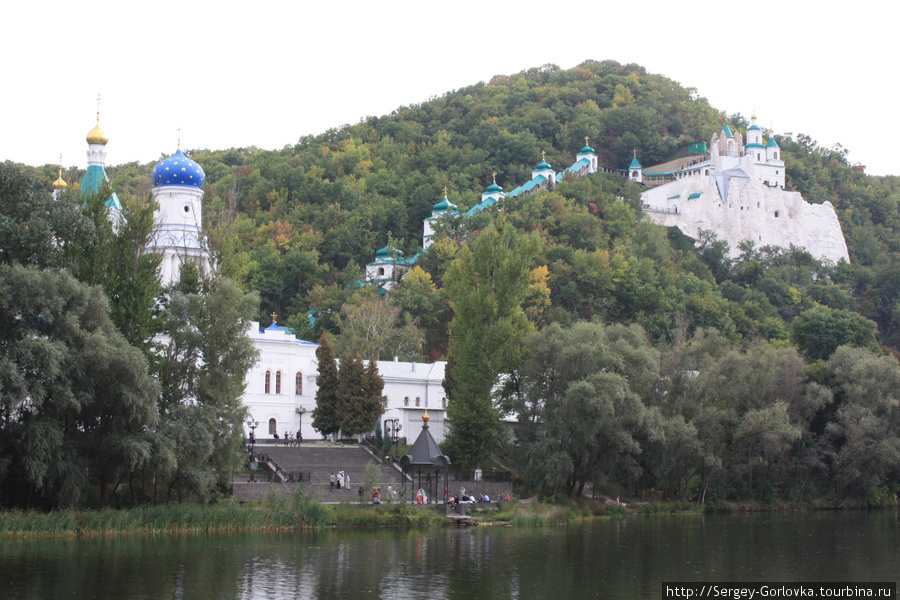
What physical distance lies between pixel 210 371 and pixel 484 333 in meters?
12.0

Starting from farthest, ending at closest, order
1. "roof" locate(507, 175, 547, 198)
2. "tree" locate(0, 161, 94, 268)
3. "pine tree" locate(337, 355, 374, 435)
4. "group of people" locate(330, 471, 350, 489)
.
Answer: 1. "roof" locate(507, 175, 547, 198)
2. "pine tree" locate(337, 355, 374, 435)
3. "group of people" locate(330, 471, 350, 489)
4. "tree" locate(0, 161, 94, 268)

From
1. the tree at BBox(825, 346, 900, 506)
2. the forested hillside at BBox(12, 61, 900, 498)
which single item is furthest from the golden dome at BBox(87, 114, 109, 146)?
the tree at BBox(825, 346, 900, 506)

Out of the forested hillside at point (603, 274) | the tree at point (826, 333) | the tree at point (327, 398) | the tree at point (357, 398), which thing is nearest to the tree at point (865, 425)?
the forested hillside at point (603, 274)

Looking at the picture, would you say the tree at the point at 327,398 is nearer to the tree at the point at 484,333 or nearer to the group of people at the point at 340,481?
the tree at the point at 484,333

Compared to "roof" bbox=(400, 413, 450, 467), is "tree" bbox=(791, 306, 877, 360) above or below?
above

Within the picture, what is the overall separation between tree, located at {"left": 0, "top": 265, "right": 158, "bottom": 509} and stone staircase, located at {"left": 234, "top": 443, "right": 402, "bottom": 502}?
240 inches

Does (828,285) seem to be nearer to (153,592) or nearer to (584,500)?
(584,500)

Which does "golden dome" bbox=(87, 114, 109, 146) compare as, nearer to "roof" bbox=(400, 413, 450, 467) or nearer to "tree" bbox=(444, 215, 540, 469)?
"tree" bbox=(444, 215, 540, 469)

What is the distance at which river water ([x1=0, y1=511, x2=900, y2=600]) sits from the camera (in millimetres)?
18656

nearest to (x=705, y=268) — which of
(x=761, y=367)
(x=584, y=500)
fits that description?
(x=761, y=367)

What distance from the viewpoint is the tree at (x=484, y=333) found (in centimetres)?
3800

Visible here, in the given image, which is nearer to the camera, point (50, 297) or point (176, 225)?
point (50, 297)

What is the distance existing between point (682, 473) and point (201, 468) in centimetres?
2175

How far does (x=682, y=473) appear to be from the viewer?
4197 cm
